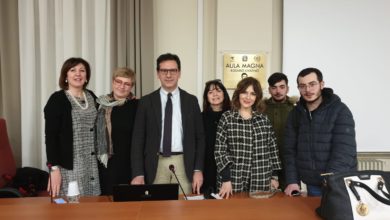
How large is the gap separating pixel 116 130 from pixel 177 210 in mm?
1232

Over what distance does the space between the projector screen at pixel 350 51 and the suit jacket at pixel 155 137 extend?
160 centimetres

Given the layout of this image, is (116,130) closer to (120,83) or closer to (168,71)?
(120,83)

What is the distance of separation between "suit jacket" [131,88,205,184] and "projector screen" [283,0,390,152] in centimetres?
160

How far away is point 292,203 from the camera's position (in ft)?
4.29

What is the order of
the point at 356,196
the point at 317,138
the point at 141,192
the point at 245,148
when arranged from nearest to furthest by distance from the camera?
the point at 356,196, the point at 141,192, the point at 317,138, the point at 245,148

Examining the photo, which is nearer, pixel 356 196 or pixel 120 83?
pixel 356 196

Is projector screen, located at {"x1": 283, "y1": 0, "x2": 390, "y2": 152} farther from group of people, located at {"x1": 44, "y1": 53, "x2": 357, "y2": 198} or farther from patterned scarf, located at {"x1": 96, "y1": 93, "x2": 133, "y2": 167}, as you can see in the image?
patterned scarf, located at {"x1": 96, "y1": 93, "x2": 133, "y2": 167}

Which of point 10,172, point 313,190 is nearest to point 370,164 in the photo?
point 313,190

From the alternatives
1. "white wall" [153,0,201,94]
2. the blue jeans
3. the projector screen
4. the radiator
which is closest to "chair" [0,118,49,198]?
"white wall" [153,0,201,94]

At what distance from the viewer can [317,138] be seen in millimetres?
1982

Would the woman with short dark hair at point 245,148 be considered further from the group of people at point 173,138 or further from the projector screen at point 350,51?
the projector screen at point 350,51

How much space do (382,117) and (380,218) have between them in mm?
2889

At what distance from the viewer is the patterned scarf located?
2.30m

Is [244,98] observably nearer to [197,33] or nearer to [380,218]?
[380,218]
